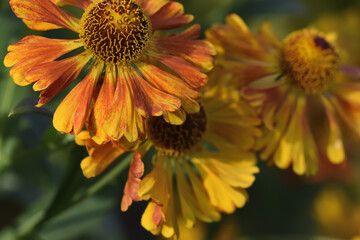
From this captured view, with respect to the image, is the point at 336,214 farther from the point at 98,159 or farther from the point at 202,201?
the point at 98,159

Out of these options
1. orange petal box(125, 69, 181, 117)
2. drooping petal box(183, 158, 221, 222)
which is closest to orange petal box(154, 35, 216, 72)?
orange petal box(125, 69, 181, 117)

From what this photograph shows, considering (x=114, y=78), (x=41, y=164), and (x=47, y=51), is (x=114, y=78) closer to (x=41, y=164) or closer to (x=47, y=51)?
(x=47, y=51)

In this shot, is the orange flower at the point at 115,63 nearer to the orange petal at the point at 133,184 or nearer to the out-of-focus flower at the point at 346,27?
the orange petal at the point at 133,184

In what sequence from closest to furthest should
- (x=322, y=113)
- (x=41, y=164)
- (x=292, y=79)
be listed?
(x=292, y=79), (x=41, y=164), (x=322, y=113)

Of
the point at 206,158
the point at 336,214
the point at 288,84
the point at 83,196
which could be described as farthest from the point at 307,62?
the point at 336,214

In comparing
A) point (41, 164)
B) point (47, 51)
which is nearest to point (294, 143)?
point (47, 51)

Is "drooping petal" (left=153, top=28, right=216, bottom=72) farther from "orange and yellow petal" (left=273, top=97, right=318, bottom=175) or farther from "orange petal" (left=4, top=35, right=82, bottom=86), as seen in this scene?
"orange and yellow petal" (left=273, top=97, right=318, bottom=175)
